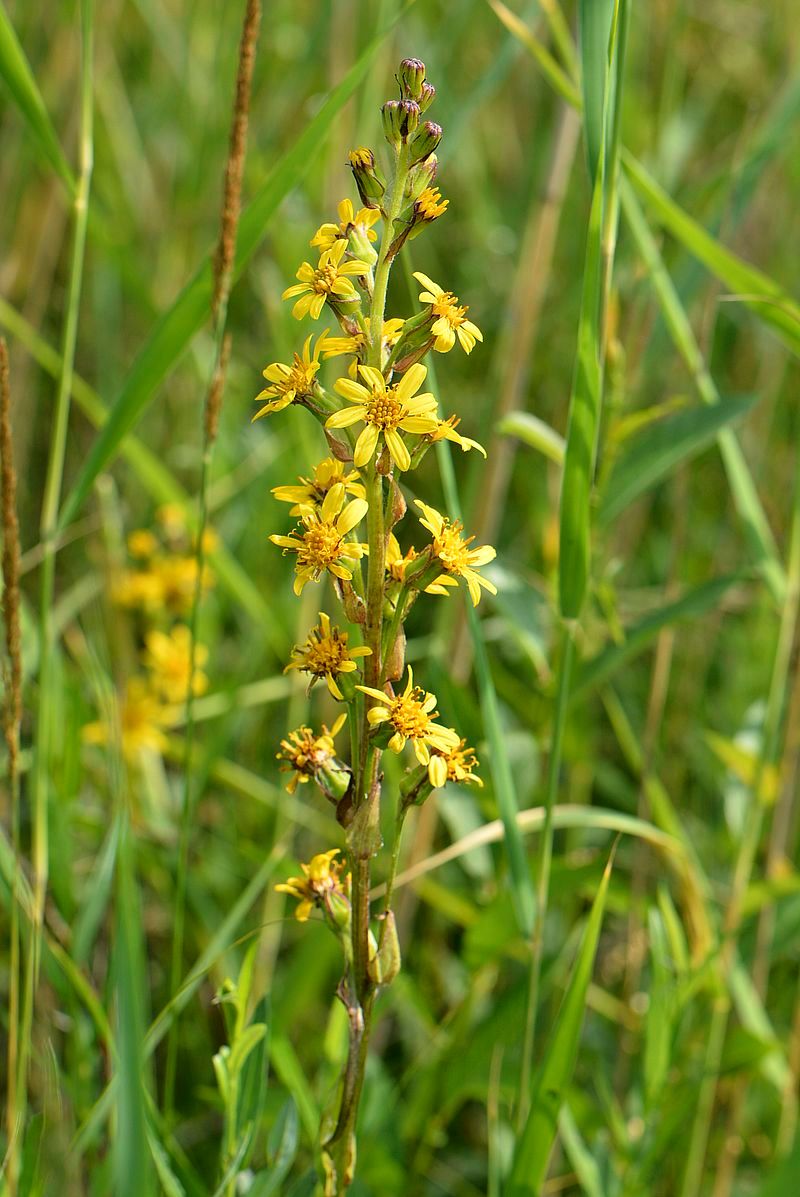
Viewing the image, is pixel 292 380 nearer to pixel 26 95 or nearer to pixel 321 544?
pixel 321 544

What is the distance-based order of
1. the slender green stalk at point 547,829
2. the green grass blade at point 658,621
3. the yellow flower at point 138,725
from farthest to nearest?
the yellow flower at point 138,725, the green grass blade at point 658,621, the slender green stalk at point 547,829

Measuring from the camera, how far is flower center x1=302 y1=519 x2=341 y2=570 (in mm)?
907

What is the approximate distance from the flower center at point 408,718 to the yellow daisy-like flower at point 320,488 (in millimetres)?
165

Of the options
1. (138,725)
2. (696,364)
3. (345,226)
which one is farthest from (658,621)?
(138,725)

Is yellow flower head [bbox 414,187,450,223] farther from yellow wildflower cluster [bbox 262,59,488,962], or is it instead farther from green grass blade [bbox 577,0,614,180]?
green grass blade [bbox 577,0,614,180]

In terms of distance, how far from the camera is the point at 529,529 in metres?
2.60

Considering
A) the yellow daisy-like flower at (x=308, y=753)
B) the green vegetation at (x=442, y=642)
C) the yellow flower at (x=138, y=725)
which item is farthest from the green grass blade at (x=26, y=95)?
the yellow flower at (x=138, y=725)

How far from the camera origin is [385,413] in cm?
89

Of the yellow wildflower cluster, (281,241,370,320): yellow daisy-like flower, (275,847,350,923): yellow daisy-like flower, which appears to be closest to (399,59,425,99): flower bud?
the yellow wildflower cluster

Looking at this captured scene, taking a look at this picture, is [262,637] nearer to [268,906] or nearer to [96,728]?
[96,728]

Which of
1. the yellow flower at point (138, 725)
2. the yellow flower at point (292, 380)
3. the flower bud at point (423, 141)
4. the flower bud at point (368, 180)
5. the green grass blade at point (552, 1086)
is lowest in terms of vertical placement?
the green grass blade at point (552, 1086)

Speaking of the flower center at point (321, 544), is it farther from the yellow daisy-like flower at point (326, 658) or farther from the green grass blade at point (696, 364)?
the green grass blade at point (696, 364)

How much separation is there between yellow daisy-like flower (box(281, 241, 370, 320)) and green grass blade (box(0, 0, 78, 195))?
49 cm

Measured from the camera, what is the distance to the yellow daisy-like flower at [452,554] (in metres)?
0.94
